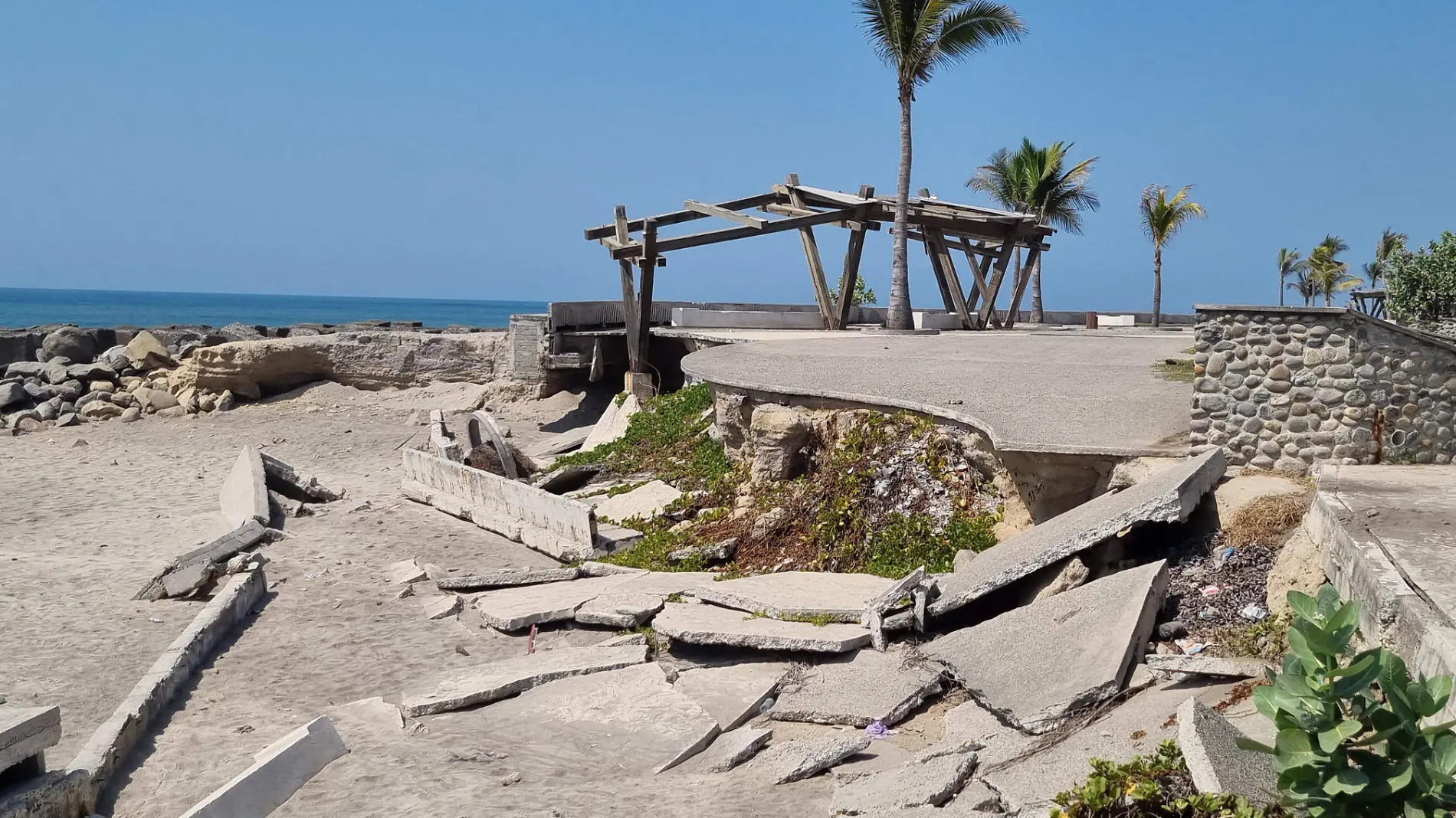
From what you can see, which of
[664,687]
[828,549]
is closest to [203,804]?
[664,687]

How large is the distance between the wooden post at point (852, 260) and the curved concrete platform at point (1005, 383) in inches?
112

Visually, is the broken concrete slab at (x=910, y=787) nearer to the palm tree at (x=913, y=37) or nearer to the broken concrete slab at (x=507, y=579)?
the broken concrete slab at (x=507, y=579)

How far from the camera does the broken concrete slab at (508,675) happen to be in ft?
20.8

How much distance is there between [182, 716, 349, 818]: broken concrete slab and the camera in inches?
192

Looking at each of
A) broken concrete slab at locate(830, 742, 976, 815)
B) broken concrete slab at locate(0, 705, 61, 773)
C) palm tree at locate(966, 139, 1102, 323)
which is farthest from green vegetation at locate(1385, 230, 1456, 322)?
broken concrete slab at locate(0, 705, 61, 773)

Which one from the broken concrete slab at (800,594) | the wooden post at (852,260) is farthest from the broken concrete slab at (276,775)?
the wooden post at (852,260)

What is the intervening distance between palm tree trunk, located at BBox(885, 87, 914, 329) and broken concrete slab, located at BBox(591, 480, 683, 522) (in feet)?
34.4

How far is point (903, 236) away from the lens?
21.1 m

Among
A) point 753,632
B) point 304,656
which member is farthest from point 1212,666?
point 304,656

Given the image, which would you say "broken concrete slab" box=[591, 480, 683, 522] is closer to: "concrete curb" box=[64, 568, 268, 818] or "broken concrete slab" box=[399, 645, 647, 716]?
"concrete curb" box=[64, 568, 268, 818]

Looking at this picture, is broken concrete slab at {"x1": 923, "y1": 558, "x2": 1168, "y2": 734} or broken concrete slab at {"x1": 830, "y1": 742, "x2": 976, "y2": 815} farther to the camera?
broken concrete slab at {"x1": 923, "y1": 558, "x2": 1168, "y2": 734}

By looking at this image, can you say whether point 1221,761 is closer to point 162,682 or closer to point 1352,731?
point 1352,731

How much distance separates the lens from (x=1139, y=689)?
503 cm

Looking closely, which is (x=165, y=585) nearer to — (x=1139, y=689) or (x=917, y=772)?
(x=917, y=772)
